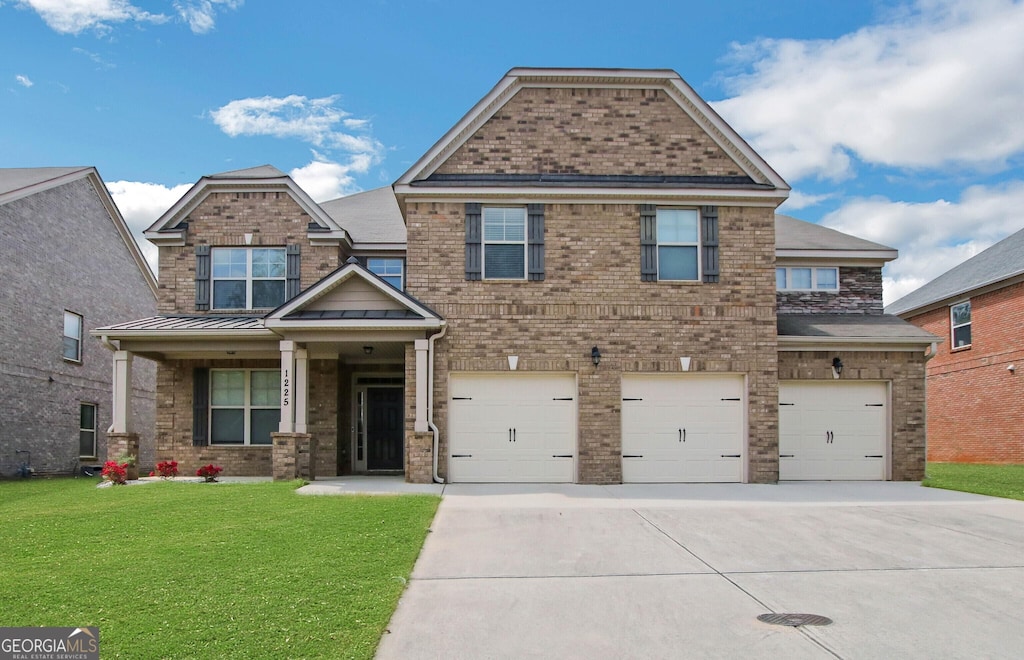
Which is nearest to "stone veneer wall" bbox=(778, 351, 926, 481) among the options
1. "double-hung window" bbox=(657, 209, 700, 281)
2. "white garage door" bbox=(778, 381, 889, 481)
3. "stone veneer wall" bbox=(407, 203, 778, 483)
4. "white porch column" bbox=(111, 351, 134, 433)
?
"white garage door" bbox=(778, 381, 889, 481)

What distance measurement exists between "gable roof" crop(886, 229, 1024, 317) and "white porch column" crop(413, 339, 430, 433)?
1716 centimetres

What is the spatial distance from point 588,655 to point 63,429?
69.3 ft

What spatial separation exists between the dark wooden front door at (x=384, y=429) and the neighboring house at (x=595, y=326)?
2051 mm

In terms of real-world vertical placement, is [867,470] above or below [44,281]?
below

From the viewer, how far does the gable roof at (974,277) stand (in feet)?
79.9

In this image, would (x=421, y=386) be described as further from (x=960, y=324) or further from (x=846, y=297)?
(x=960, y=324)

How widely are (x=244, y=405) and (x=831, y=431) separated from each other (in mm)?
12245

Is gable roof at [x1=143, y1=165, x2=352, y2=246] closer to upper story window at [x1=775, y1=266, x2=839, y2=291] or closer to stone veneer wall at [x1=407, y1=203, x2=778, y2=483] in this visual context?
stone veneer wall at [x1=407, y1=203, x2=778, y2=483]

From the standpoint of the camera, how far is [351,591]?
7.01m

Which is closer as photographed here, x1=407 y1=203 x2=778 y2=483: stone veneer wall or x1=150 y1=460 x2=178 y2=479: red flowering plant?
x1=407 y1=203 x2=778 y2=483: stone veneer wall

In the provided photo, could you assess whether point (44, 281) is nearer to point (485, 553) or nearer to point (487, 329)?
point (487, 329)

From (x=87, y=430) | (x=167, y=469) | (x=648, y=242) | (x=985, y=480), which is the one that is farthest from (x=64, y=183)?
(x=985, y=480)

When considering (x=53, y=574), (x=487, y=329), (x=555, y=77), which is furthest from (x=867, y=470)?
(x=53, y=574)

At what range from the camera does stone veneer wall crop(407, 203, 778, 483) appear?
53.1ft
